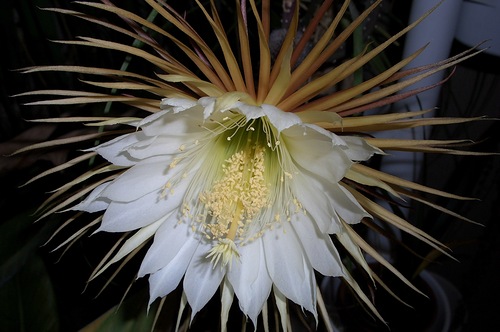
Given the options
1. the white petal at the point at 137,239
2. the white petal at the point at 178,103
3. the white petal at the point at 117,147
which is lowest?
the white petal at the point at 137,239

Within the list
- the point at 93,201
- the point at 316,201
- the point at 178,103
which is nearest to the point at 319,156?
the point at 316,201

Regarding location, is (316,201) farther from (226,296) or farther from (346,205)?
(226,296)

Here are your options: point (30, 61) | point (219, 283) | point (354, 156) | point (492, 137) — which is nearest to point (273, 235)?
point (219, 283)

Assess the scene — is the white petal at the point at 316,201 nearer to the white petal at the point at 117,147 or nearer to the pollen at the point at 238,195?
the pollen at the point at 238,195

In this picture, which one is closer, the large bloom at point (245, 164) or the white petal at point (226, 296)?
the large bloom at point (245, 164)

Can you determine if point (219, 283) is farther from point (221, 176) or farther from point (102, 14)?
point (102, 14)

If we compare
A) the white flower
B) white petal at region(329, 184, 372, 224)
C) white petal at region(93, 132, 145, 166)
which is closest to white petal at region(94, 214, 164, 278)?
the white flower

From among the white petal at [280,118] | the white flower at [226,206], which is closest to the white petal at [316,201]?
the white flower at [226,206]

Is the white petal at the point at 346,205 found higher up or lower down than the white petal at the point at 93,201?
lower down
